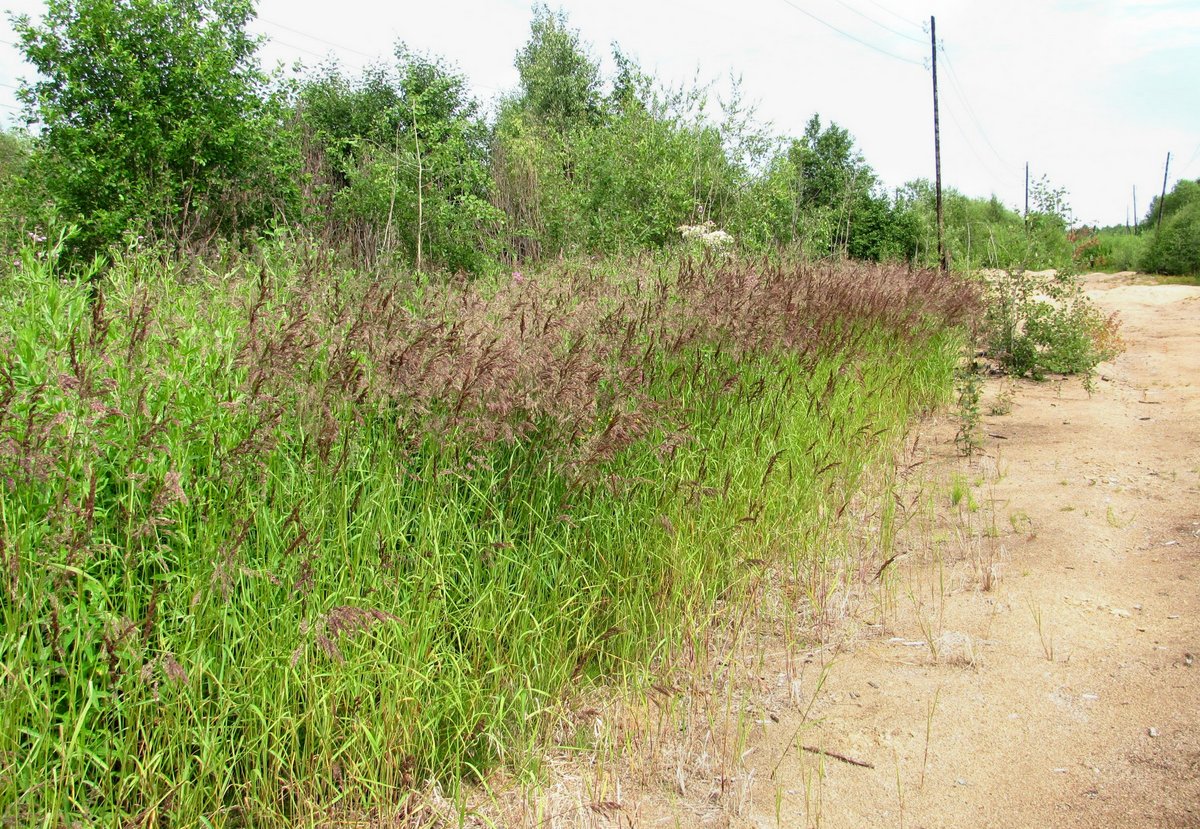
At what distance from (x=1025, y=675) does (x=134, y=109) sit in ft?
39.9

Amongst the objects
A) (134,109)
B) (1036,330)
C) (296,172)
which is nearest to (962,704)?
(1036,330)

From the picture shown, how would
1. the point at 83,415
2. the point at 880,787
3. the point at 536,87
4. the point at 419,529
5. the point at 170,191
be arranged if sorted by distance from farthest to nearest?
the point at 536,87 < the point at 170,191 < the point at 419,529 < the point at 880,787 < the point at 83,415

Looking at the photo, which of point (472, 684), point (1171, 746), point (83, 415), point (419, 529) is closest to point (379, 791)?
point (472, 684)

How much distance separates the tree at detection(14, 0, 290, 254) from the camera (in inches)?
424

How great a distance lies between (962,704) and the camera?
121 inches

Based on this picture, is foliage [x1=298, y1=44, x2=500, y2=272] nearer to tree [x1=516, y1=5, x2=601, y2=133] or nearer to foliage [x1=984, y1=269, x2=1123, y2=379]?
foliage [x1=984, y1=269, x2=1123, y2=379]

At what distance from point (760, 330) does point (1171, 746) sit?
9.68 feet

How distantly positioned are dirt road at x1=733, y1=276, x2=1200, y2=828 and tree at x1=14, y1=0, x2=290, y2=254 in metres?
9.79

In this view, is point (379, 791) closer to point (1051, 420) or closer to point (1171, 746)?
point (1171, 746)

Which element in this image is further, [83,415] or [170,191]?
[170,191]

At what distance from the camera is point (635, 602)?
10.8ft

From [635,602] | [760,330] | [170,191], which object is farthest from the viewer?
[170,191]

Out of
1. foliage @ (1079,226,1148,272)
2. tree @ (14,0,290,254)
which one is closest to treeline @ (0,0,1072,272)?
tree @ (14,0,290,254)

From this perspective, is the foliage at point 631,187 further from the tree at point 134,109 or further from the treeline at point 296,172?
the tree at point 134,109
